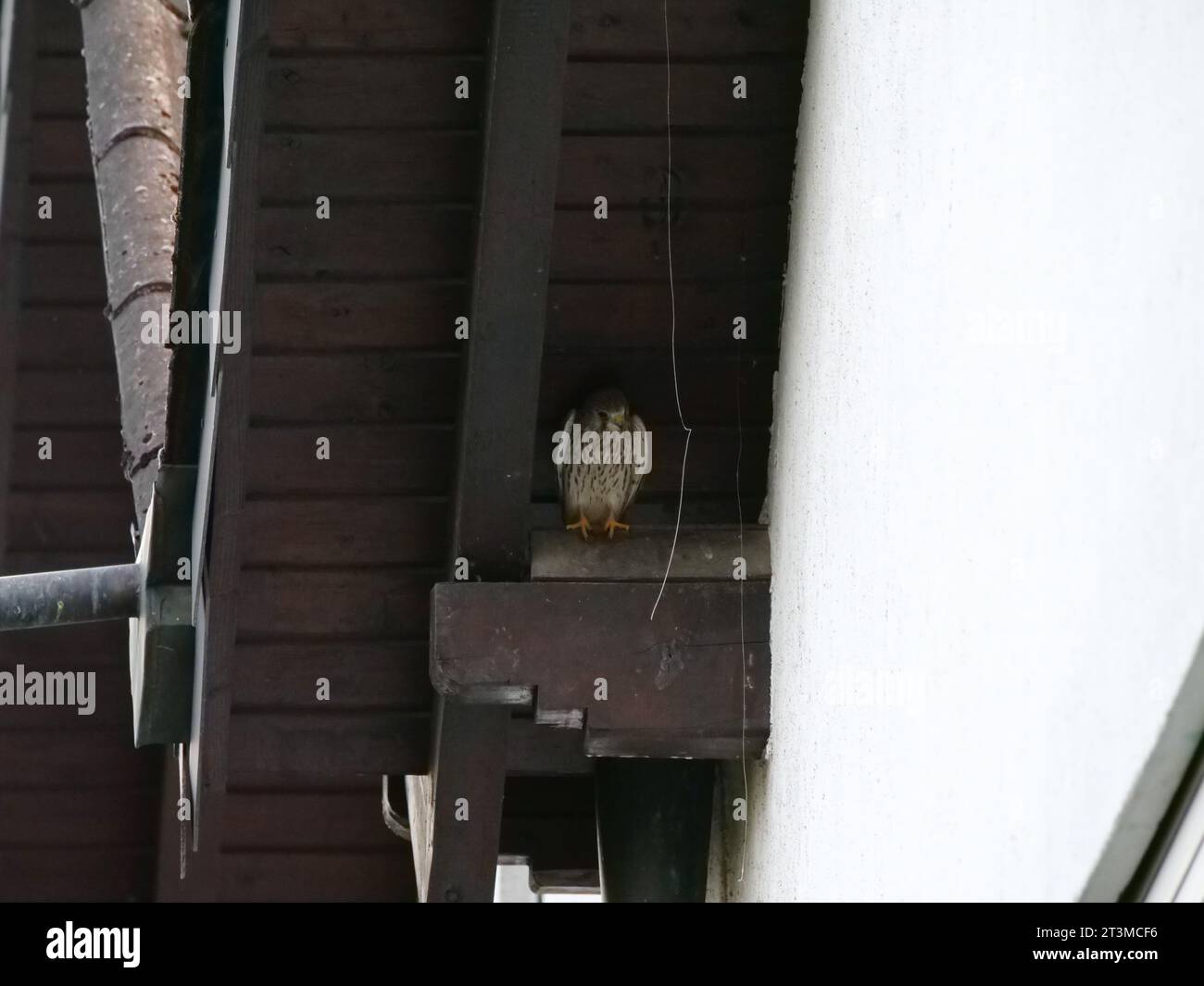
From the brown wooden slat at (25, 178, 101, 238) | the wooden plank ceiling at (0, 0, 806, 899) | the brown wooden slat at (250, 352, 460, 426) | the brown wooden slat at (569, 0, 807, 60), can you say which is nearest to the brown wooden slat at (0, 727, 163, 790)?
the brown wooden slat at (25, 178, 101, 238)

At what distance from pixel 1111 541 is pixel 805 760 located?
4.47ft

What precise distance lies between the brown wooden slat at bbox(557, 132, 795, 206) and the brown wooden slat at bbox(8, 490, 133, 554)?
2878mm

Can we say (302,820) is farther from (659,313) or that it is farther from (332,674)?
(659,313)

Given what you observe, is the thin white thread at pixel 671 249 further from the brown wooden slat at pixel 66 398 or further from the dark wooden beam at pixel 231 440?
the brown wooden slat at pixel 66 398

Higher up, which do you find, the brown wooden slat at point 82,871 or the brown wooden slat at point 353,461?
the brown wooden slat at point 353,461

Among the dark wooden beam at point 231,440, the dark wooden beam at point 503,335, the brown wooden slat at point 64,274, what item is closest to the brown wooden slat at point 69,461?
the brown wooden slat at point 64,274

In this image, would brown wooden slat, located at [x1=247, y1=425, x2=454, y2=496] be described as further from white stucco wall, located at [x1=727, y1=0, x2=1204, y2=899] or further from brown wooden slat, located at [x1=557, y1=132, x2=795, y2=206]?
white stucco wall, located at [x1=727, y1=0, x2=1204, y2=899]

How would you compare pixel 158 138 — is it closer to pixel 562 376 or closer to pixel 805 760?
pixel 562 376

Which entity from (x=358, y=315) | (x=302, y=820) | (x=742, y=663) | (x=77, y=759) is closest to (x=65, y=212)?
(x=77, y=759)

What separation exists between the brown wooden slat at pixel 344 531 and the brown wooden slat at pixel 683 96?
82 centimetres

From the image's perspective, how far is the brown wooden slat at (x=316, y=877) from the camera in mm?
5727
